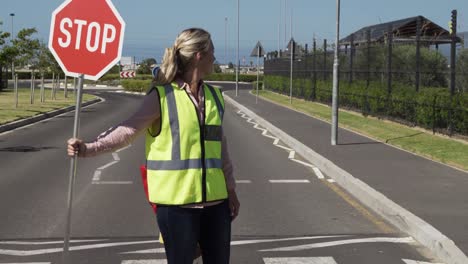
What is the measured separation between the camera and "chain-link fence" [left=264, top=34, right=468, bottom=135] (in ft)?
62.1

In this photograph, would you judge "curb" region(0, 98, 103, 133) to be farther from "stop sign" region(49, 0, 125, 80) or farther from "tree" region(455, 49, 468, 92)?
"stop sign" region(49, 0, 125, 80)

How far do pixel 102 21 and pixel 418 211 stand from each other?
5.45m

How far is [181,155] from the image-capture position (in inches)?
142

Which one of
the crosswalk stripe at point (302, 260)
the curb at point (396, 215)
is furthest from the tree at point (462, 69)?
the crosswalk stripe at point (302, 260)

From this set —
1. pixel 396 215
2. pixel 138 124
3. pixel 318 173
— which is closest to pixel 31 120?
pixel 318 173

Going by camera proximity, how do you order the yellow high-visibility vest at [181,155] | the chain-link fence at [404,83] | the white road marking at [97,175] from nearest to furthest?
the yellow high-visibility vest at [181,155] → the white road marking at [97,175] → the chain-link fence at [404,83]

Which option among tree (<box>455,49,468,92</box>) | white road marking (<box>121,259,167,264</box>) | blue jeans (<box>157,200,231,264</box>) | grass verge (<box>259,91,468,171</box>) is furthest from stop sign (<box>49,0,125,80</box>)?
tree (<box>455,49,468,92</box>)

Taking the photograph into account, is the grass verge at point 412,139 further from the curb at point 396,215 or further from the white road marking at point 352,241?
the white road marking at point 352,241

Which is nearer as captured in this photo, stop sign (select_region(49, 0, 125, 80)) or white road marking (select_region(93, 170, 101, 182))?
stop sign (select_region(49, 0, 125, 80))

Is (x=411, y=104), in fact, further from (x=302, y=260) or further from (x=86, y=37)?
(x=86, y=37)

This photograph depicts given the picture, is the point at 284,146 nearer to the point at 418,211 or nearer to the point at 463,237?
the point at 418,211

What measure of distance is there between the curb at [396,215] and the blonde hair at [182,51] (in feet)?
12.5

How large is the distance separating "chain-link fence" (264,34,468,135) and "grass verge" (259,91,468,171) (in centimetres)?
43

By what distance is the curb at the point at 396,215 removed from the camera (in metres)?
6.91
